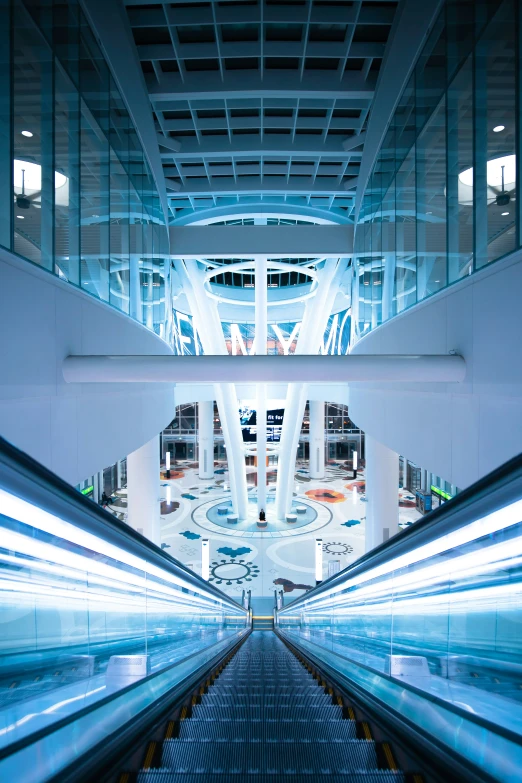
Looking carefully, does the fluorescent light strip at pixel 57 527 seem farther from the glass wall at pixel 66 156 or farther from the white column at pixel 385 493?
the white column at pixel 385 493

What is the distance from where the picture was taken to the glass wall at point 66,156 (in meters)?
4.79

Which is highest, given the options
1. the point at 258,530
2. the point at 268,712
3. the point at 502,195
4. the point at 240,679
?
the point at 502,195

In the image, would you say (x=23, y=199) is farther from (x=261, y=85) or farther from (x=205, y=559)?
(x=205, y=559)

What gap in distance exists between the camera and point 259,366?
21.3 ft

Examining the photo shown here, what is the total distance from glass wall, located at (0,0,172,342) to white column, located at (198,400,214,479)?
24.5m

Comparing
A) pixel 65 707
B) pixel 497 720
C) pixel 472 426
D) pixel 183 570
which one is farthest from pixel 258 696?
pixel 472 426

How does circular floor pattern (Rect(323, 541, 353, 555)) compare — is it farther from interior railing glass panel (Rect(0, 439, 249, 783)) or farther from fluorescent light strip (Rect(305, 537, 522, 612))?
interior railing glass panel (Rect(0, 439, 249, 783))

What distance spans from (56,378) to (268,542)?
16237 millimetres

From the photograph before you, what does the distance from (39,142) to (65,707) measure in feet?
19.2

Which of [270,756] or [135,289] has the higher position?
[135,289]

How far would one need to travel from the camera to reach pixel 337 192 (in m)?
13.4

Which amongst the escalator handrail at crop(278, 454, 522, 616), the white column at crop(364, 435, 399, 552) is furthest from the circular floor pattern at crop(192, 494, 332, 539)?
the escalator handrail at crop(278, 454, 522, 616)

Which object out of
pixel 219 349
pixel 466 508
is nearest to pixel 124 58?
pixel 466 508

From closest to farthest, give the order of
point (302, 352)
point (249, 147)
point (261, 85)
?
point (261, 85)
point (249, 147)
point (302, 352)
